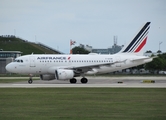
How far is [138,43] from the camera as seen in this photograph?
198 feet

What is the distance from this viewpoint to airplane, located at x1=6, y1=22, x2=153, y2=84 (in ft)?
177

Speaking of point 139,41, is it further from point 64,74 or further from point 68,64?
point 64,74

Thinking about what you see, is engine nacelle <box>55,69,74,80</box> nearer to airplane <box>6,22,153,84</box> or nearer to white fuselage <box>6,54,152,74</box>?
airplane <box>6,22,153,84</box>

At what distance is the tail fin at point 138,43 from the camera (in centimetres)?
5978

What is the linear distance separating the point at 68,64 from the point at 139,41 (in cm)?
1159

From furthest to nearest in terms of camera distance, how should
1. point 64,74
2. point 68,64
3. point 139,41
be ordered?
point 139,41 → point 68,64 → point 64,74

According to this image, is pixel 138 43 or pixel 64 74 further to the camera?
pixel 138 43

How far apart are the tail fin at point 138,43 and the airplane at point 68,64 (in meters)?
0.92

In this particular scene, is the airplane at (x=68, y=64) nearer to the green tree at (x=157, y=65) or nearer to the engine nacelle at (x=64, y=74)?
the engine nacelle at (x=64, y=74)

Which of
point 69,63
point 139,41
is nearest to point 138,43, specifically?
point 139,41
